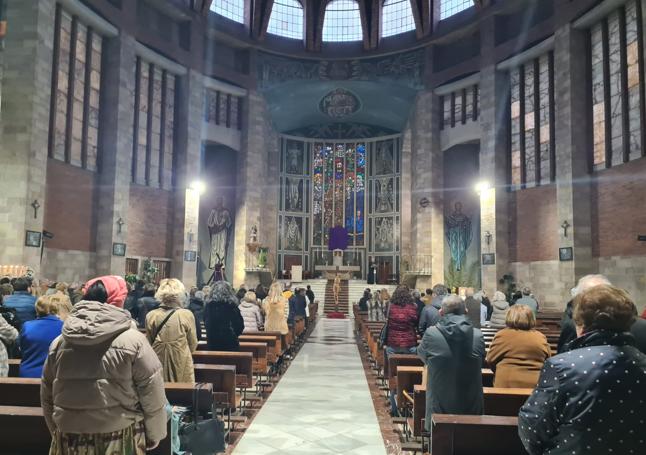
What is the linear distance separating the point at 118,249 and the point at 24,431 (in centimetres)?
1746

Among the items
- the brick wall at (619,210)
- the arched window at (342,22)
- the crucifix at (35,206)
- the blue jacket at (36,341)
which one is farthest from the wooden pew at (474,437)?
the arched window at (342,22)

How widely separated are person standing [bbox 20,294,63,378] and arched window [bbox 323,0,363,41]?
87.0ft

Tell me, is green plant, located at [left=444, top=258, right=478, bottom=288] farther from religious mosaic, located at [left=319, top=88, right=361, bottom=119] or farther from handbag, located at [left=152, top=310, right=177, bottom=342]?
handbag, located at [left=152, top=310, right=177, bottom=342]

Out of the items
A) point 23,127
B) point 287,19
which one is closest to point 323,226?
point 287,19

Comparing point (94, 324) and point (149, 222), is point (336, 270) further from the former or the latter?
point (94, 324)

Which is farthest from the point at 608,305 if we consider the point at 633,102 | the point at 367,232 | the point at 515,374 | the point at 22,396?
the point at 367,232

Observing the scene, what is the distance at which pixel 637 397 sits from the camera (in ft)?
6.74

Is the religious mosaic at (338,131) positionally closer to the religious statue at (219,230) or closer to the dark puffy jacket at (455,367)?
the religious statue at (219,230)

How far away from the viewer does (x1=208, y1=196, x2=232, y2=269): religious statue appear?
27125mm

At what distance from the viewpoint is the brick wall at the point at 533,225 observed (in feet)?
66.9

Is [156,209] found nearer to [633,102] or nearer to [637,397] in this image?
[633,102]

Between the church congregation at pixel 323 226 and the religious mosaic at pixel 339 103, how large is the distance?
0.52ft

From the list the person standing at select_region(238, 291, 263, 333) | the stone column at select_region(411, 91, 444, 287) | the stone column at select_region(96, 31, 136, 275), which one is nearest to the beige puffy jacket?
the person standing at select_region(238, 291, 263, 333)

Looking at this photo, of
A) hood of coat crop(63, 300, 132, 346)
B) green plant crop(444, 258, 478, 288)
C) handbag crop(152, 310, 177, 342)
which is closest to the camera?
hood of coat crop(63, 300, 132, 346)
